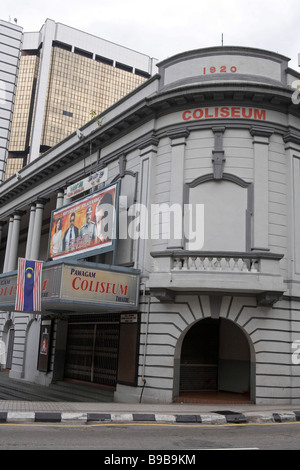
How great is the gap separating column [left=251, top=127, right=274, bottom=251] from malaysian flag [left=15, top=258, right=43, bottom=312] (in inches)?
328

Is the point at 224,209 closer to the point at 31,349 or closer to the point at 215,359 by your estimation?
the point at 215,359

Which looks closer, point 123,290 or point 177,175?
point 123,290

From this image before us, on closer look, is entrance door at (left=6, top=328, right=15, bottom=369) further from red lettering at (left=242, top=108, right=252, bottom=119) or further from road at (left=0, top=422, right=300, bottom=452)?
red lettering at (left=242, top=108, right=252, bottom=119)

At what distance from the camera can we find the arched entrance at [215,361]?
A: 18828mm

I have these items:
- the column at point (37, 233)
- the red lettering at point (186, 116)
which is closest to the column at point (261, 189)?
the red lettering at point (186, 116)

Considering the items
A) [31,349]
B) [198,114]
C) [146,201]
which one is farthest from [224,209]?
[31,349]

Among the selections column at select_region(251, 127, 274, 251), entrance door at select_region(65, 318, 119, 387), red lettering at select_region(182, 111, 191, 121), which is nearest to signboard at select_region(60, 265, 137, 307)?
entrance door at select_region(65, 318, 119, 387)

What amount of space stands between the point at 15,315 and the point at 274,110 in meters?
19.9

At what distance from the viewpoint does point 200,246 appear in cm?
1794

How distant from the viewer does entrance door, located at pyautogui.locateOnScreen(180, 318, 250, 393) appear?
18922mm

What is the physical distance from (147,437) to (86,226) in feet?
42.7
